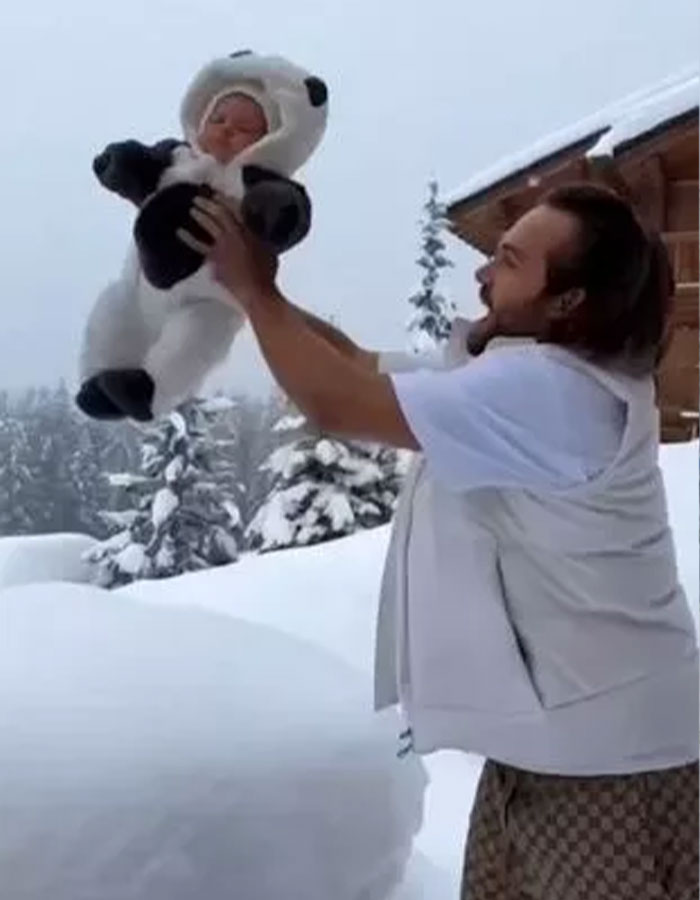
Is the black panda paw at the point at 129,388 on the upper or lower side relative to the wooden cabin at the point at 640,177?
lower

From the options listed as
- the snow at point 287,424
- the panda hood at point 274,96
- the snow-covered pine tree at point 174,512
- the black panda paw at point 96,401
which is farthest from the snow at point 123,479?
the panda hood at point 274,96

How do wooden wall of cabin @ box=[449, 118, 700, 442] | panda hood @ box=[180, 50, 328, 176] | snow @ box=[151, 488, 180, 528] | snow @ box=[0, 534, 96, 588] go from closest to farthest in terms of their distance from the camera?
panda hood @ box=[180, 50, 328, 176], wooden wall of cabin @ box=[449, 118, 700, 442], snow @ box=[0, 534, 96, 588], snow @ box=[151, 488, 180, 528]

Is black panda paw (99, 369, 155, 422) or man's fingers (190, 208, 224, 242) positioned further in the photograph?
black panda paw (99, 369, 155, 422)

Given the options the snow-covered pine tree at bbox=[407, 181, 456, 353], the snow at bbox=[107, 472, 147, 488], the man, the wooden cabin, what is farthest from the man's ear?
the snow at bbox=[107, 472, 147, 488]

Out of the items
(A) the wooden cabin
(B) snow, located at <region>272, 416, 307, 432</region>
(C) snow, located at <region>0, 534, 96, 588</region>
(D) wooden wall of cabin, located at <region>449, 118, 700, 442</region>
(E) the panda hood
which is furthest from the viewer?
(C) snow, located at <region>0, 534, 96, 588</region>

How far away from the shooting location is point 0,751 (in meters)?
1.41

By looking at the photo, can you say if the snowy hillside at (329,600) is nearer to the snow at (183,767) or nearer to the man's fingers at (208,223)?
the snow at (183,767)

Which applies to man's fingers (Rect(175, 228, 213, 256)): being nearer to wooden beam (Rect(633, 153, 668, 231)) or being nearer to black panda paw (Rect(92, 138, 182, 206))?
black panda paw (Rect(92, 138, 182, 206))

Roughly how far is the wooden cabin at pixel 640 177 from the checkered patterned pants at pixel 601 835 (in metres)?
0.58

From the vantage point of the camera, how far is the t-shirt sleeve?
96 cm

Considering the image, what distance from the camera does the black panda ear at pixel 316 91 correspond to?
1.18 meters

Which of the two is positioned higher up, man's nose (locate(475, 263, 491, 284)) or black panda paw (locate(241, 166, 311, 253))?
black panda paw (locate(241, 166, 311, 253))

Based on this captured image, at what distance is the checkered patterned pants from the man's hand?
1.24ft

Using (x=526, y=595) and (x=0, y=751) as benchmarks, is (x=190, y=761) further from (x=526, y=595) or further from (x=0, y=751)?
(x=526, y=595)
